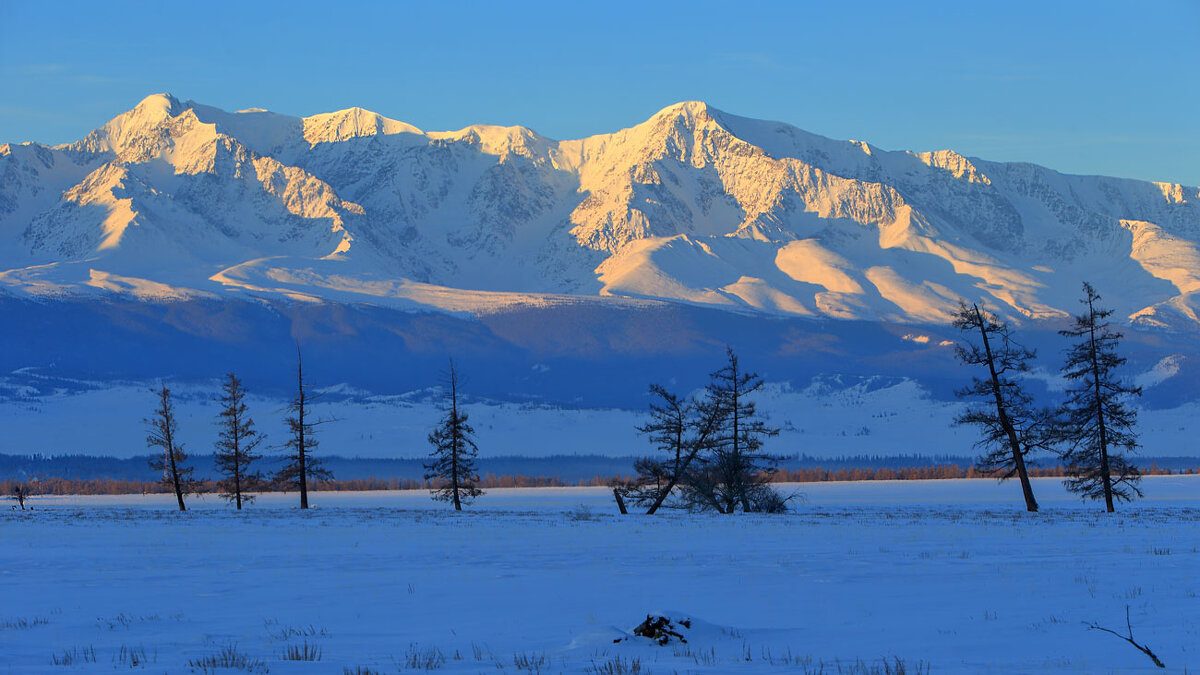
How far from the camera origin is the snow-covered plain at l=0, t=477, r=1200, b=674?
17594 millimetres

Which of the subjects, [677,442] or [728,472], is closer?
[728,472]

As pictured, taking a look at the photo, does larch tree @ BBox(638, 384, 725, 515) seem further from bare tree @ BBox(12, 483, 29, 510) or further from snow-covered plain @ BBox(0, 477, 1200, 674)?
bare tree @ BBox(12, 483, 29, 510)

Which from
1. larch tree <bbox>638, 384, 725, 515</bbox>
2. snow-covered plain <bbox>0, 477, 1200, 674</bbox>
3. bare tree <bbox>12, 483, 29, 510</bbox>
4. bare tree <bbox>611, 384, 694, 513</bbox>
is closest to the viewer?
snow-covered plain <bbox>0, 477, 1200, 674</bbox>

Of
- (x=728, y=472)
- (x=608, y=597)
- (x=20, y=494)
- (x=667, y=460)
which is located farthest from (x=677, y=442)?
(x=20, y=494)

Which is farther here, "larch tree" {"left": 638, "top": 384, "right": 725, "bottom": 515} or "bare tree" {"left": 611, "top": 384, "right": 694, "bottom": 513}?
"bare tree" {"left": 611, "top": 384, "right": 694, "bottom": 513}

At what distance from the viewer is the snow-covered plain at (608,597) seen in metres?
17.6

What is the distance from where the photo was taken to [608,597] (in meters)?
24.2

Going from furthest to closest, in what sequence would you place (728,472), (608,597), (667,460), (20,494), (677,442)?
(20,494), (667,460), (677,442), (728,472), (608,597)

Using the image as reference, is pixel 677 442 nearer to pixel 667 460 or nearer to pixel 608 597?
pixel 667 460

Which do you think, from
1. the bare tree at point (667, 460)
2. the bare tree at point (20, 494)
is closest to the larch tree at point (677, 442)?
the bare tree at point (667, 460)

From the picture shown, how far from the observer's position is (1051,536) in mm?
36281

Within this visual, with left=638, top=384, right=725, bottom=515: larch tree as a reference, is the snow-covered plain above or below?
below

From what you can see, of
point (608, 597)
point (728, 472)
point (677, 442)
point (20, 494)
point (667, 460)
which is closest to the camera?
point (608, 597)

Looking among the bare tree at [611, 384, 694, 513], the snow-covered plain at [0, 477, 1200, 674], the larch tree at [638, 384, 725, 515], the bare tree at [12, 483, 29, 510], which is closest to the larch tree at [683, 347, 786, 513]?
the larch tree at [638, 384, 725, 515]
